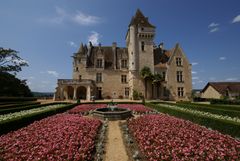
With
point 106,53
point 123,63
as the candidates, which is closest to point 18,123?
point 123,63

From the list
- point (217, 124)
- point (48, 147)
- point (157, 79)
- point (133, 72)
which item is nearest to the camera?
point (48, 147)

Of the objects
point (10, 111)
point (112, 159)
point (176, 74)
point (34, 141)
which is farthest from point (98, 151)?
point (176, 74)

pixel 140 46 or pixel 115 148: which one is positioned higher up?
pixel 140 46

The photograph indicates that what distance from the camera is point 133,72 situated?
34312 millimetres

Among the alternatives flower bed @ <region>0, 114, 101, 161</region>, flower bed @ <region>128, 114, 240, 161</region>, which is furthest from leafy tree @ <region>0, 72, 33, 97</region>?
flower bed @ <region>128, 114, 240, 161</region>

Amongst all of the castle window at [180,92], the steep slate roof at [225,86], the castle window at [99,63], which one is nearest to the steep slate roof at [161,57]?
the castle window at [180,92]

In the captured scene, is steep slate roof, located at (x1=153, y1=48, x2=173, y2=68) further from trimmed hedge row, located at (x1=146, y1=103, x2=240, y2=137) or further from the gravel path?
the gravel path

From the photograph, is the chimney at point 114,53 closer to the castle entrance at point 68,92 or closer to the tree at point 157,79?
the tree at point 157,79

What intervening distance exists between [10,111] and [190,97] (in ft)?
110

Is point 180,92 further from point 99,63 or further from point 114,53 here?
point 99,63

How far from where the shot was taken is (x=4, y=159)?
4.91 metres

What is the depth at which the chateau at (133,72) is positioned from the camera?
3412 centimetres

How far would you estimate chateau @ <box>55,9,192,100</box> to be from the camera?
112 ft

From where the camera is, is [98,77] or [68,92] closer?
[68,92]
